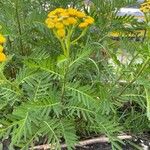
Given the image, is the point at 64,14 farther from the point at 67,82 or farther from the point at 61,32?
the point at 67,82

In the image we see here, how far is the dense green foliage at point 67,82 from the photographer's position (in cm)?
167

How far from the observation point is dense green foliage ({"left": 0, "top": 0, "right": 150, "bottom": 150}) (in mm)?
1671

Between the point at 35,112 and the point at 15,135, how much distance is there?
0.11 metres

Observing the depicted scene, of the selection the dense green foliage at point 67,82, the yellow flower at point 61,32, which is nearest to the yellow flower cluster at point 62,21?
the yellow flower at point 61,32

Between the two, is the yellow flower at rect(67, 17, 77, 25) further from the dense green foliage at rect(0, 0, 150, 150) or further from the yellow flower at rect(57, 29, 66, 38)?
the dense green foliage at rect(0, 0, 150, 150)

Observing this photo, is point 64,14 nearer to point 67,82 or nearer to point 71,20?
point 71,20

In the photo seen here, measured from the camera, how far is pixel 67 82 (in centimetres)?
171

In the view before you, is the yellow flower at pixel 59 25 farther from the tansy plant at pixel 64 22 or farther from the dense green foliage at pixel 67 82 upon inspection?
the dense green foliage at pixel 67 82

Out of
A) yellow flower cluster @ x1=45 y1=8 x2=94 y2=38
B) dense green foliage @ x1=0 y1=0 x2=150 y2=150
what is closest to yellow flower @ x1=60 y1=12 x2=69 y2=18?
yellow flower cluster @ x1=45 y1=8 x2=94 y2=38

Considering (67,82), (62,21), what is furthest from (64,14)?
(67,82)

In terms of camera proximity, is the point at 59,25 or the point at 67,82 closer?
the point at 59,25

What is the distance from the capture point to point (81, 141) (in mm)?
2000

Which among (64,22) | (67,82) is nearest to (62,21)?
(64,22)

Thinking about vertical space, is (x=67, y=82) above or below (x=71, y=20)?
below
